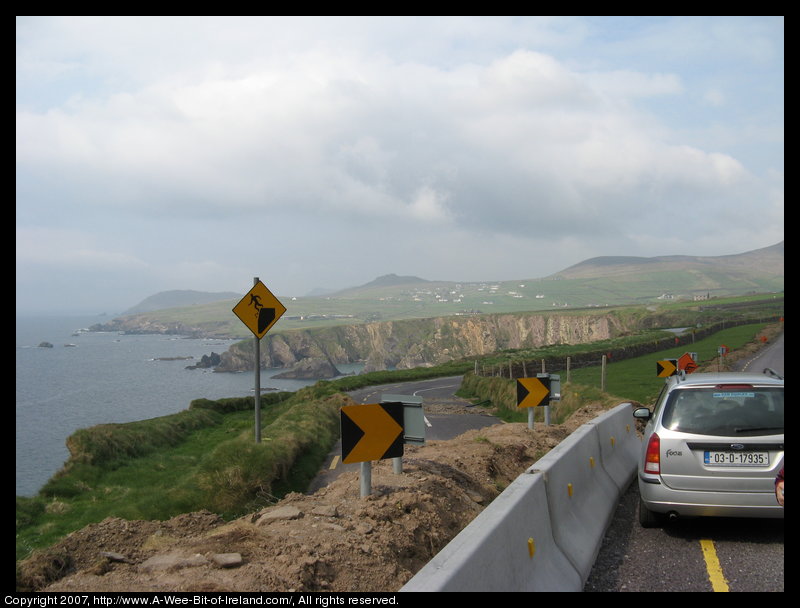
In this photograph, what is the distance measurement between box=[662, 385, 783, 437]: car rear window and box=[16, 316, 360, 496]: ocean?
1599cm

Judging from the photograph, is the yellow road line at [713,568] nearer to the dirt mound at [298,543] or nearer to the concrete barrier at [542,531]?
the concrete barrier at [542,531]

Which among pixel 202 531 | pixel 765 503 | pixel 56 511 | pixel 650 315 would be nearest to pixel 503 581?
pixel 765 503

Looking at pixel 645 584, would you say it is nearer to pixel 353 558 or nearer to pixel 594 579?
pixel 594 579

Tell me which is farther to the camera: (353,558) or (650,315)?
(650,315)

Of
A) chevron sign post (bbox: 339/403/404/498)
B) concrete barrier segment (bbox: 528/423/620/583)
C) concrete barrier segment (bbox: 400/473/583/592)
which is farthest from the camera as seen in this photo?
chevron sign post (bbox: 339/403/404/498)

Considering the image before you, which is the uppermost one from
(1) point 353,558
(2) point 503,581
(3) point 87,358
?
(2) point 503,581

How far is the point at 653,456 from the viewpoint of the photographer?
7.27 metres

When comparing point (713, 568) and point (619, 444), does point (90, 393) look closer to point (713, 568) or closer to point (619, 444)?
point (619, 444)

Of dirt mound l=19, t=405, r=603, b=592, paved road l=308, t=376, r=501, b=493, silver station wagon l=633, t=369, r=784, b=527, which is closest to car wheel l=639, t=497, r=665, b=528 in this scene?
silver station wagon l=633, t=369, r=784, b=527

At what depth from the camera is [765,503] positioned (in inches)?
263

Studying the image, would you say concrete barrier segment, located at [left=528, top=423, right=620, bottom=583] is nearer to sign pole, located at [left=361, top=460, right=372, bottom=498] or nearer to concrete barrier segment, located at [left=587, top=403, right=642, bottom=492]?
concrete barrier segment, located at [left=587, top=403, right=642, bottom=492]

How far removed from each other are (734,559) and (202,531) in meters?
5.44

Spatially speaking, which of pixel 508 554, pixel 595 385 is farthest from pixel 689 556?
pixel 595 385

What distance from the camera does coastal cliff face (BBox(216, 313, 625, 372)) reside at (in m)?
154
